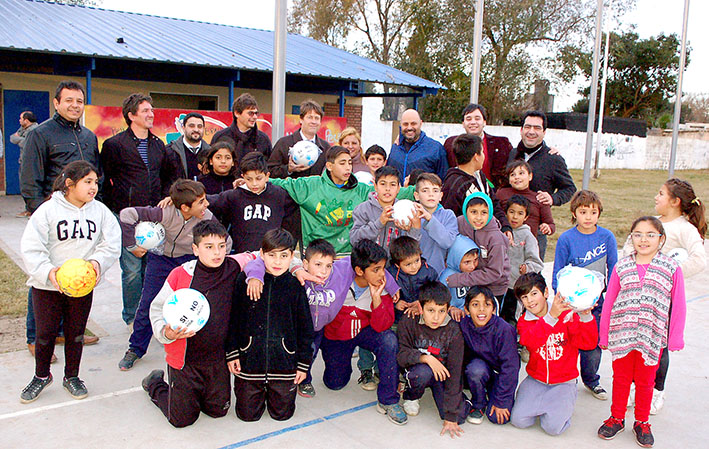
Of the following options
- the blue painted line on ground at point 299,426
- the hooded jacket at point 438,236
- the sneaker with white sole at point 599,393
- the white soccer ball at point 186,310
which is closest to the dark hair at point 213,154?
the white soccer ball at point 186,310

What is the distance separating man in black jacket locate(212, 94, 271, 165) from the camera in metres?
5.14

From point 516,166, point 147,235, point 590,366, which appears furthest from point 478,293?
point 147,235

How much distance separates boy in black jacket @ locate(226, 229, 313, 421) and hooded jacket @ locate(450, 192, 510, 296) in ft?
4.06

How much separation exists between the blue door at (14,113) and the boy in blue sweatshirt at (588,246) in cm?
1211

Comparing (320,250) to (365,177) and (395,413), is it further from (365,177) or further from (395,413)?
(365,177)

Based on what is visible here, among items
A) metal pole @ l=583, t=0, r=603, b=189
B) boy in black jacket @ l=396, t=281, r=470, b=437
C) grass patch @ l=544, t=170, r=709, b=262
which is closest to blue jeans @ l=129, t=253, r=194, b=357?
boy in black jacket @ l=396, t=281, r=470, b=437

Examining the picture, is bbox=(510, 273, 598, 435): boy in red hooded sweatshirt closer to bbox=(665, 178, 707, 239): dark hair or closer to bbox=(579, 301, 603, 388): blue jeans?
bbox=(579, 301, 603, 388): blue jeans

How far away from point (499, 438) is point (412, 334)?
81 centimetres

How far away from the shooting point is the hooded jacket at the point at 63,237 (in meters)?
3.59

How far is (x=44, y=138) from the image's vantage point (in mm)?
4375

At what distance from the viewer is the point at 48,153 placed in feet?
14.5

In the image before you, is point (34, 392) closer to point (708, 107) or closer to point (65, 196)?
point (65, 196)

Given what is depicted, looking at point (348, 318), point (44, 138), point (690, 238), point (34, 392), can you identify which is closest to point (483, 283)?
point (348, 318)

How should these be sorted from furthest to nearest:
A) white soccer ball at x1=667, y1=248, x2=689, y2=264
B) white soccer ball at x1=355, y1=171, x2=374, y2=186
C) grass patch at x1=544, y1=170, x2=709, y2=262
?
grass patch at x1=544, y1=170, x2=709, y2=262
white soccer ball at x1=355, y1=171, x2=374, y2=186
white soccer ball at x1=667, y1=248, x2=689, y2=264
